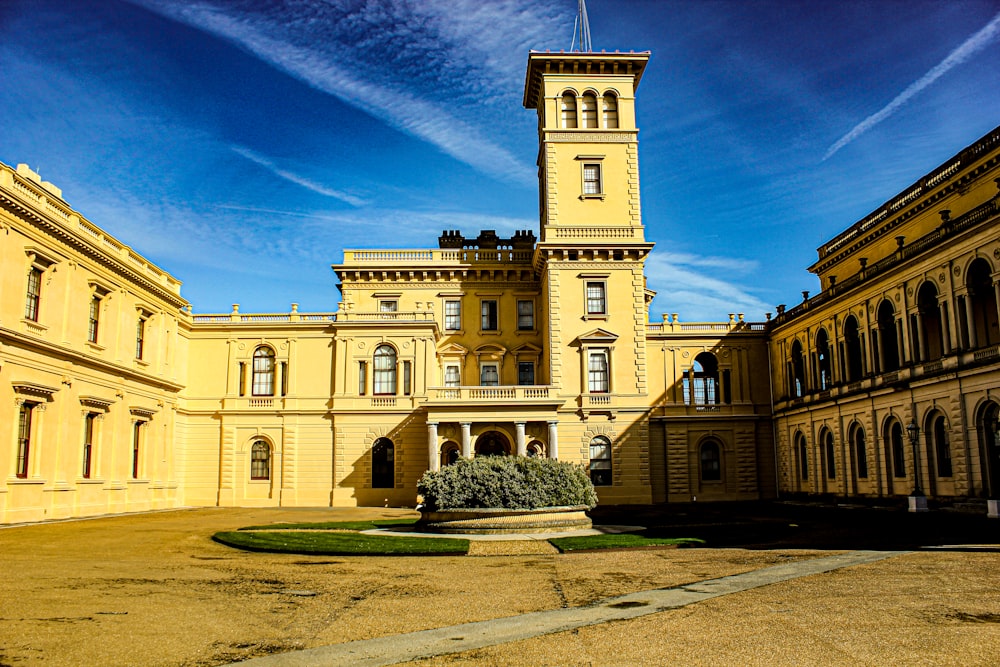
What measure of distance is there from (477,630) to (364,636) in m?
1.36

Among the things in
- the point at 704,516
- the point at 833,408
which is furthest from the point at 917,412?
the point at 704,516

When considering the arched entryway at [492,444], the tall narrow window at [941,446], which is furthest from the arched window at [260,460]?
the tall narrow window at [941,446]

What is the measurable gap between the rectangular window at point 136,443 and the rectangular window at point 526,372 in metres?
20.3

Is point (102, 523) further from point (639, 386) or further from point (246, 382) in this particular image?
point (639, 386)

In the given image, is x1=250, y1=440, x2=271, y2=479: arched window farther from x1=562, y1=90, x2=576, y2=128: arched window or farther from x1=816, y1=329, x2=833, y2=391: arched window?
x1=816, y1=329, x2=833, y2=391: arched window

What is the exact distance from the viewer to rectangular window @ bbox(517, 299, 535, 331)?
160ft

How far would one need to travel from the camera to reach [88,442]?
34969mm

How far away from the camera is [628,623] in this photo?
10.3m

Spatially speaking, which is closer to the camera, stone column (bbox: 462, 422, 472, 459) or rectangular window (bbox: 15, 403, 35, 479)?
rectangular window (bbox: 15, 403, 35, 479)

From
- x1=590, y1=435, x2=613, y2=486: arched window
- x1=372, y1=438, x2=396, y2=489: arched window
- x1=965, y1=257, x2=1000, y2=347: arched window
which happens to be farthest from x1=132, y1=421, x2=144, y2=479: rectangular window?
x1=965, y1=257, x2=1000, y2=347: arched window

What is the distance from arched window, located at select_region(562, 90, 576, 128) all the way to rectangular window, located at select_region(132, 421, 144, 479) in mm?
27769

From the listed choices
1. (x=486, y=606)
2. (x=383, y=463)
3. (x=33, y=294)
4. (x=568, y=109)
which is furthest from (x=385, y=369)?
(x=486, y=606)

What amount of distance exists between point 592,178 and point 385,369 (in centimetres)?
1577

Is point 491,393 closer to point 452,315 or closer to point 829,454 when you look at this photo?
point 452,315
